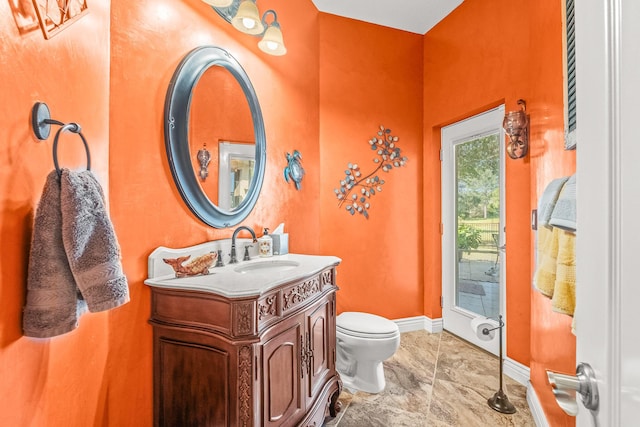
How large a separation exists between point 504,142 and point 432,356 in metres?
1.89

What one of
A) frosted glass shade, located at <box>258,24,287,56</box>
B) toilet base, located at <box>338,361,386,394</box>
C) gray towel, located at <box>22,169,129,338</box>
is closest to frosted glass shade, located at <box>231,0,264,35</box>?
frosted glass shade, located at <box>258,24,287,56</box>

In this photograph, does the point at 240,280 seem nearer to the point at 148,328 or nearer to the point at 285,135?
the point at 148,328

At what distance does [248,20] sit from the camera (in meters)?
1.66

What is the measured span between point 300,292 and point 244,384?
1.62ft

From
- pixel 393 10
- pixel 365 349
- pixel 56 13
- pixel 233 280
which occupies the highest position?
pixel 393 10

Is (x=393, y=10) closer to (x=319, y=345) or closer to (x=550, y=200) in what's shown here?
(x=550, y=200)

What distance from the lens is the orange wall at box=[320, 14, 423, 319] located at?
9.17ft

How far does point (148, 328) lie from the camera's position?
136cm

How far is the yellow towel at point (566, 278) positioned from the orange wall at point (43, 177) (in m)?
1.67

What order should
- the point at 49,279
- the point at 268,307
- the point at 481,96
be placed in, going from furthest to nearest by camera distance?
the point at 481,96, the point at 268,307, the point at 49,279

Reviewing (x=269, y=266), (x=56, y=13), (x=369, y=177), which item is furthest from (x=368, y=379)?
(x=56, y=13)

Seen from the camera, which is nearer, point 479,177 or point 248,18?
point 248,18

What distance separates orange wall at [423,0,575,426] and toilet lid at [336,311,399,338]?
856 mm

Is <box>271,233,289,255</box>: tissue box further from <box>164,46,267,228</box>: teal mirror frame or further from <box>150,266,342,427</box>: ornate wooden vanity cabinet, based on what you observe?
<box>150,266,342,427</box>: ornate wooden vanity cabinet
